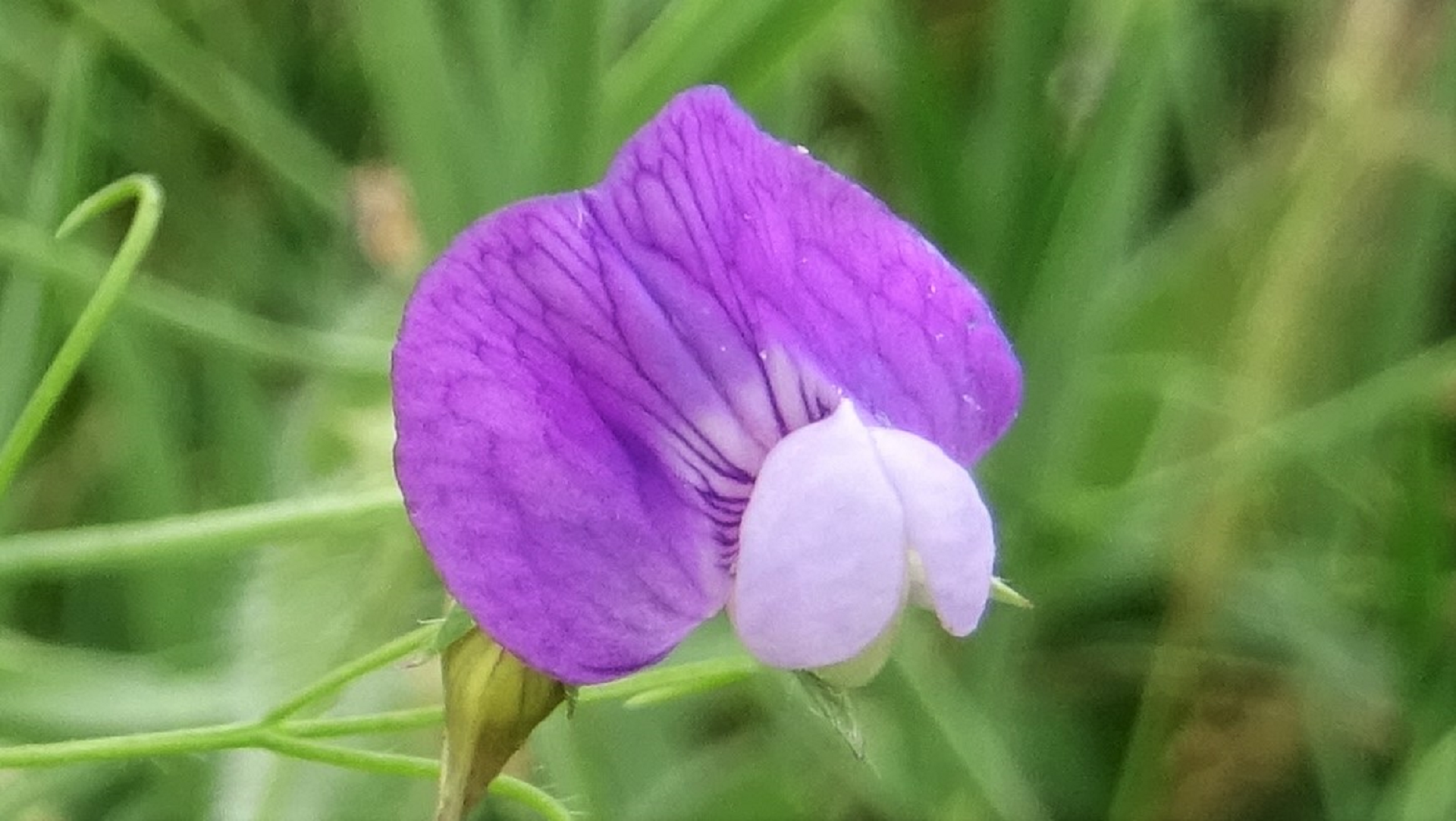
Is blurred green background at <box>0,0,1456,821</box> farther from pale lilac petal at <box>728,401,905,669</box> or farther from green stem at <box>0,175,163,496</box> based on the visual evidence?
pale lilac petal at <box>728,401,905,669</box>

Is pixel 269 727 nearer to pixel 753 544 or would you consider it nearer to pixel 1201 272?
pixel 753 544

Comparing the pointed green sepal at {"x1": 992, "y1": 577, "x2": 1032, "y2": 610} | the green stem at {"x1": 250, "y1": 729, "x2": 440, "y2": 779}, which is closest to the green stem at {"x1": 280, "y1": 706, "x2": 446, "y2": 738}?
the green stem at {"x1": 250, "y1": 729, "x2": 440, "y2": 779}

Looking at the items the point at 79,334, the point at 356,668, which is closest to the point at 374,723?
the point at 356,668

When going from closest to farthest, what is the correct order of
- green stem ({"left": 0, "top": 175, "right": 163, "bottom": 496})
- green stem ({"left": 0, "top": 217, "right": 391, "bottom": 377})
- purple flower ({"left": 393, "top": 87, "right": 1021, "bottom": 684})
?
purple flower ({"left": 393, "top": 87, "right": 1021, "bottom": 684}) < green stem ({"left": 0, "top": 175, "right": 163, "bottom": 496}) < green stem ({"left": 0, "top": 217, "right": 391, "bottom": 377})

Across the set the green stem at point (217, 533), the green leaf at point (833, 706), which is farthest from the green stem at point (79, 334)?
the green leaf at point (833, 706)

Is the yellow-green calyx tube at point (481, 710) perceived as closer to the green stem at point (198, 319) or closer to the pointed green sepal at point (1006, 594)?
the pointed green sepal at point (1006, 594)
